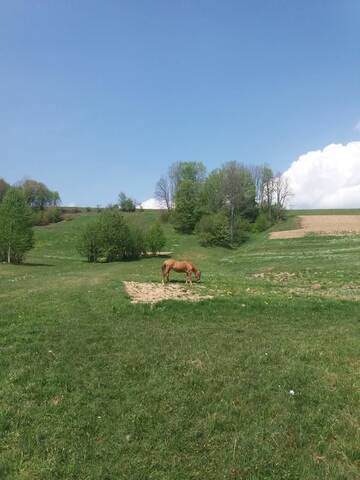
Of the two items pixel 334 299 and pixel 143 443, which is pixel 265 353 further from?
pixel 334 299

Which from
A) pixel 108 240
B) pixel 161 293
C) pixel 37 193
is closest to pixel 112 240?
pixel 108 240

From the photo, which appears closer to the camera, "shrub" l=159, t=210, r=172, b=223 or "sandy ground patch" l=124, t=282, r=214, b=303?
"sandy ground patch" l=124, t=282, r=214, b=303

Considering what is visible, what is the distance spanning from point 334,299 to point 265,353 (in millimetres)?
9617

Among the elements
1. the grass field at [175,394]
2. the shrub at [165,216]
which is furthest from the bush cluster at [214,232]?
the grass field at [175,394]

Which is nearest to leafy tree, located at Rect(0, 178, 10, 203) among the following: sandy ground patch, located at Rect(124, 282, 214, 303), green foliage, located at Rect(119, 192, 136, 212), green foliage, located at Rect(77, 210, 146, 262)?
green foliage, located at Rect(119, 192, 136, 212)

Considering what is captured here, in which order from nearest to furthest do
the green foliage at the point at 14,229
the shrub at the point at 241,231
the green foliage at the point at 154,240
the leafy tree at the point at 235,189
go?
the green foliage at the point at 14,229, the green foliage at the point at 154,240, the shrub at the point at 241,231, the leafy tree at the point at 235,189

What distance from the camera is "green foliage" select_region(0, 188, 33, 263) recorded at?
164 feet

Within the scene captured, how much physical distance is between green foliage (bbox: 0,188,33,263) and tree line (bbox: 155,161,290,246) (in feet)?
120

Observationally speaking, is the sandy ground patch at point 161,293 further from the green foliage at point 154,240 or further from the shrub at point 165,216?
the shrub at point 165,216

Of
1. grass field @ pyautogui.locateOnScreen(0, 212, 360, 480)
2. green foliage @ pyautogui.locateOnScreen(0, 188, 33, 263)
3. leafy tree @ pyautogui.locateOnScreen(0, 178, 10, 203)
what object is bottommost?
grass field @ pyautogui.locateOnScreen(0, 212, 360, 480)

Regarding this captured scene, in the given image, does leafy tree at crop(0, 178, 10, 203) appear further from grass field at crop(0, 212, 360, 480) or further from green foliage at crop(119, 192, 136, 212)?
grass field at crop(0, 212, 360, 480)

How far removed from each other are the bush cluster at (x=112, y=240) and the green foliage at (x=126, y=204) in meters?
69.7

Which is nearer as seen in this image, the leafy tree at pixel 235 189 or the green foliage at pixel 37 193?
the leafy tree at pixel 235 189

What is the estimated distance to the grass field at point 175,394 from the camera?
18.1 feet
